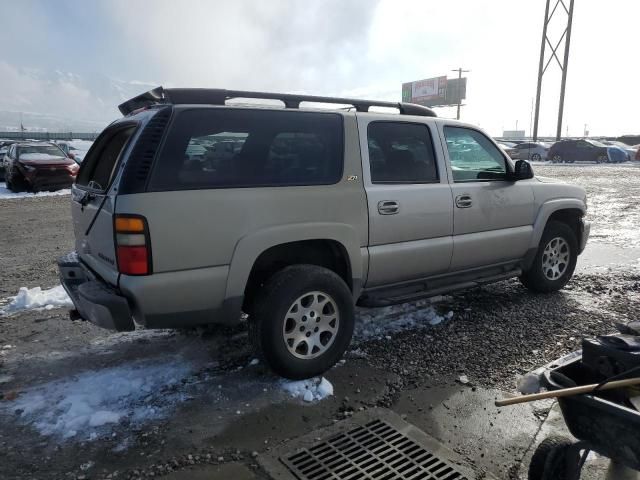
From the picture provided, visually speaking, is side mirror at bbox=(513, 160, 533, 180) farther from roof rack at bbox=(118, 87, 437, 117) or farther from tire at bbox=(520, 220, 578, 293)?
roof rack at bbox=(118, 87, 437, 117)

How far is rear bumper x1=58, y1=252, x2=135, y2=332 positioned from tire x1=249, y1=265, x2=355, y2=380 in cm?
82

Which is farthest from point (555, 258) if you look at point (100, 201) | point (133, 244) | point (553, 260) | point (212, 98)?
point (100, 201)

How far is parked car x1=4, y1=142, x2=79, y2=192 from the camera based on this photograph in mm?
14664

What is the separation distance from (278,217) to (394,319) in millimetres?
1836

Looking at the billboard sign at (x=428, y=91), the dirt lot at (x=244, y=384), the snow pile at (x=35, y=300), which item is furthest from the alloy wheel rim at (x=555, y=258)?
the billboard sign at (x=428, y=91)

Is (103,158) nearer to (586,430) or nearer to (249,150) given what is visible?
(249,150)

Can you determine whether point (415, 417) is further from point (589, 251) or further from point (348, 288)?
point (589, 251)

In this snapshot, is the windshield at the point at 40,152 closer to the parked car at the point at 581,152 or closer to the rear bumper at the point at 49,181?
the rear bumper at the point at 49,181

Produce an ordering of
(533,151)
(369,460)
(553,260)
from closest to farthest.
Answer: (369,460) < (553,260) < (533,151)

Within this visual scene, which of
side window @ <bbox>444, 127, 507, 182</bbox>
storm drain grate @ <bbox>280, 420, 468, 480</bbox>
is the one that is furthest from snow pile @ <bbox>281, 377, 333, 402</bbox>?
side window @ <bbox>444, 127, 507, 182</bbox>

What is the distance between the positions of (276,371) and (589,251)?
5.94 metres

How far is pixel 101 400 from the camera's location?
10.5ft

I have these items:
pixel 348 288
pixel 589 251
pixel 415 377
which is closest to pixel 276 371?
pixel 348 288

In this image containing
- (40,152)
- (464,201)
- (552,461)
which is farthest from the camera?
(40,152)
